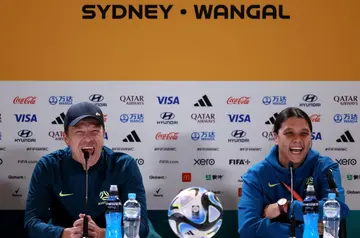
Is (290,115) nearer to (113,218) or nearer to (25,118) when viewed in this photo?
(113,218)

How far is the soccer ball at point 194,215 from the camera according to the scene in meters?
3.06

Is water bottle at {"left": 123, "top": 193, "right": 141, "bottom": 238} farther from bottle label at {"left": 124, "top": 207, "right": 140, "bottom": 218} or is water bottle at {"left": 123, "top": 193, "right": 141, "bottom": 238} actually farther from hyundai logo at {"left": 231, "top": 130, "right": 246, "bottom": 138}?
hyundai logo at {"left": 231, "top": 130, "right": 246, "bottom": 138}

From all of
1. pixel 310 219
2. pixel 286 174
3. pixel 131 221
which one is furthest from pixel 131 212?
pixel 286 174

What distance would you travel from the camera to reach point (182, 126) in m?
5.53

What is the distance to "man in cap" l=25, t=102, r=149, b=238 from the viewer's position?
449 centimetres

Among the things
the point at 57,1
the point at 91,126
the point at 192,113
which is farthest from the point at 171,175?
the point at 57,1

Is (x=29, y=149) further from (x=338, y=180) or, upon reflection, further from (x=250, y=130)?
(x=338, y=180)

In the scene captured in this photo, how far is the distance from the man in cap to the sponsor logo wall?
34.6 inches

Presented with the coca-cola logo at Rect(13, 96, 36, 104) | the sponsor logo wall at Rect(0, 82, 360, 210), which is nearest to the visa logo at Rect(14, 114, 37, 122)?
the sponsor logo wall at Rect(0, 82, 360, 210)

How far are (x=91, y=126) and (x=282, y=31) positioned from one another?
6.52ft

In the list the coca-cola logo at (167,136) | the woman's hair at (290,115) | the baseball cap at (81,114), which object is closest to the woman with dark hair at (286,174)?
the woman's hair at (290,115)

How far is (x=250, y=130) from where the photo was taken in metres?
5.52

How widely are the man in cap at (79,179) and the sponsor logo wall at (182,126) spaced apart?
880 mm

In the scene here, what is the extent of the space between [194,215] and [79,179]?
5.67 feet
